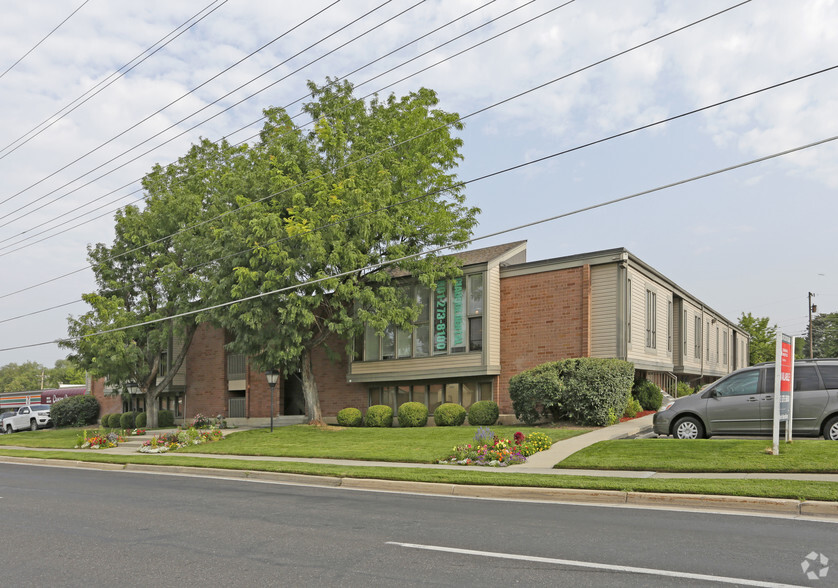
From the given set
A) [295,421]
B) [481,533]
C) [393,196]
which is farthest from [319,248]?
[481,533]

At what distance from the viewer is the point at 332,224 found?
82.0ft

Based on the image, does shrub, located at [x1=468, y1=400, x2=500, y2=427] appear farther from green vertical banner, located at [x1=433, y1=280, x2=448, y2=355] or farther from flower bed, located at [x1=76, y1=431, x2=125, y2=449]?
flower bed, located at [x1=76, y1=431, x2=125, y2=449]

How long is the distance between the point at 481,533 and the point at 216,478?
9973mm

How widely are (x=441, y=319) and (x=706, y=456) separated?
1472 centimetres

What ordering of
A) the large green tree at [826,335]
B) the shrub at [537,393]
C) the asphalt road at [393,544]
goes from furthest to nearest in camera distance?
the large green tree at [826,335] → the shrub at [537,393] → the asphalt road at [393,544]

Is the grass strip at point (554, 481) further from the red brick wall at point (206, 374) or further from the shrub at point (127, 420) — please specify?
the shrub at point (127, 420)

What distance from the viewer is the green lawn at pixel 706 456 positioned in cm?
1235

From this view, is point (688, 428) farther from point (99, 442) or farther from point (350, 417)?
point (99, 442)

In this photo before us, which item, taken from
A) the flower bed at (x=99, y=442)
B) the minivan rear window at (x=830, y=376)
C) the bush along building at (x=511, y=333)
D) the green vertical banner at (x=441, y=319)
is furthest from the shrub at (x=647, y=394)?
the flower bed at (x=99, y=442)

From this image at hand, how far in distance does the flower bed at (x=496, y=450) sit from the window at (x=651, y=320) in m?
10.7

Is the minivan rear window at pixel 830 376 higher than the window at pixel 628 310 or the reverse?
the reverse

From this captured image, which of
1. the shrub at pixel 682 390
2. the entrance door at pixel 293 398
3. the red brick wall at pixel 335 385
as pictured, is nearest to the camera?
the red brick wall at pixel 335 385

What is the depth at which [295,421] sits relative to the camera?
33906mm

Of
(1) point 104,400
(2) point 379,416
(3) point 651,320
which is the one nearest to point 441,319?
(2) point 379,416
